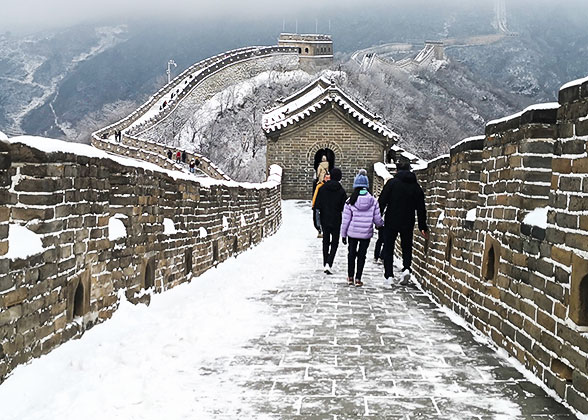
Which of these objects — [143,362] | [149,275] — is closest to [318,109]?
[149,275]

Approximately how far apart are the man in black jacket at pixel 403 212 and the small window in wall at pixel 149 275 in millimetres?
3596

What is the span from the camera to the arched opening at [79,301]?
6.30 metres

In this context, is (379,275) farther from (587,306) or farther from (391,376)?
(587,306)

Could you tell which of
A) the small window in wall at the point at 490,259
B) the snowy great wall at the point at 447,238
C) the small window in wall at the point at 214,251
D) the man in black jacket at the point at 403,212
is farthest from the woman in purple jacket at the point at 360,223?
the small window in wall at the point at 490,259

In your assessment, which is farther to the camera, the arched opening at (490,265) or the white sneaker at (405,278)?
the white sneaker at (405,278)

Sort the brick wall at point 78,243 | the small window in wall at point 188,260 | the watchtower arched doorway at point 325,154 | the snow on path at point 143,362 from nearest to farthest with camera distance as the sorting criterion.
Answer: the snow on path at point 143,362 → the brick wall at point 78,243 → the small window in wall at point 188,260 → the watchtower arched doorway at point 325,154

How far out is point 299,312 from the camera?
27.2 feet

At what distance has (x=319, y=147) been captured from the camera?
33.3m

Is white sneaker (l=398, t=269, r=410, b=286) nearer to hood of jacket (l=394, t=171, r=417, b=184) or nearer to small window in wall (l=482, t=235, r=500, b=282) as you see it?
hood of jacket (l=394, t=171, r=417, b=184)

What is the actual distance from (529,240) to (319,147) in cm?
2775

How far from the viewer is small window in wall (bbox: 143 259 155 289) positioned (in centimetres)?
846

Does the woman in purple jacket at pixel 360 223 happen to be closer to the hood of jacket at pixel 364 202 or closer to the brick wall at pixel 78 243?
the hood of jacket at pixel 364 202

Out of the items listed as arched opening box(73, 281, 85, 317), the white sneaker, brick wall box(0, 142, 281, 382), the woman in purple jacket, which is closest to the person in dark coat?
Result: the woman in purple jacket

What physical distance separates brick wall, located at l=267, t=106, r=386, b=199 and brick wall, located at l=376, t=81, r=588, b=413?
24.2m
